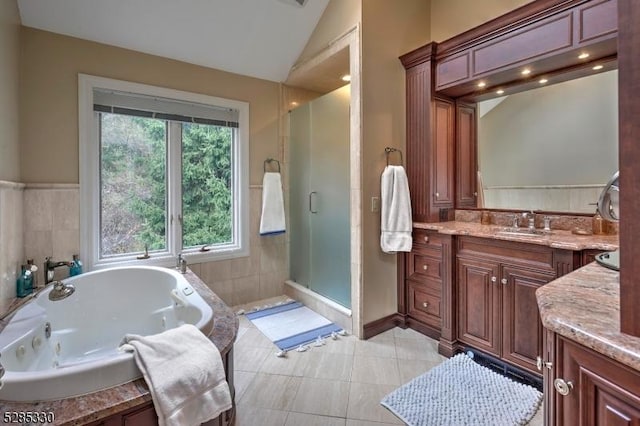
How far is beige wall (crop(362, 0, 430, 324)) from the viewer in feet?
8.24

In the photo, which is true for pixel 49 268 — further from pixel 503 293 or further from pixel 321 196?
pixel 503 293

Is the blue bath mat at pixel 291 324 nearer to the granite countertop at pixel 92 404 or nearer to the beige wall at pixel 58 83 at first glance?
the granite countertop at pixel 92 404

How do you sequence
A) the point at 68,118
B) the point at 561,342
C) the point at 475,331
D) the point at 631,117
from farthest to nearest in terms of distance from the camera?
1. the point at 68,118
2. the point at 475,331
3. the point at 561,342
4. the point at 631,117

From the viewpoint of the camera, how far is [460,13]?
2723 mm

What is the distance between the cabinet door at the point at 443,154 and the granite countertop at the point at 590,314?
1592mm

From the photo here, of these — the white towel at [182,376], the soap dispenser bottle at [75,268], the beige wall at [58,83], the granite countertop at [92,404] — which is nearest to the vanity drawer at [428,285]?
the white towel at [182,376]

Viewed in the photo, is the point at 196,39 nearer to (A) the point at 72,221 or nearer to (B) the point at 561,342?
(A) the point at 72,221

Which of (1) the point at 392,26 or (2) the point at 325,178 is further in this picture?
(2) the point at 325,178

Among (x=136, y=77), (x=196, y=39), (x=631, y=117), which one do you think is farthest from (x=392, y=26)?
(x=631, y=117)

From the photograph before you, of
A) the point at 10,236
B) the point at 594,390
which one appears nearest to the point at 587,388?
the point at 594,390

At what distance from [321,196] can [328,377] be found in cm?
159

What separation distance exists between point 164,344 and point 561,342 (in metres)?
1.31

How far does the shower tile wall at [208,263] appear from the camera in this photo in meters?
2.29

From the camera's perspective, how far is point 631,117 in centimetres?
67
